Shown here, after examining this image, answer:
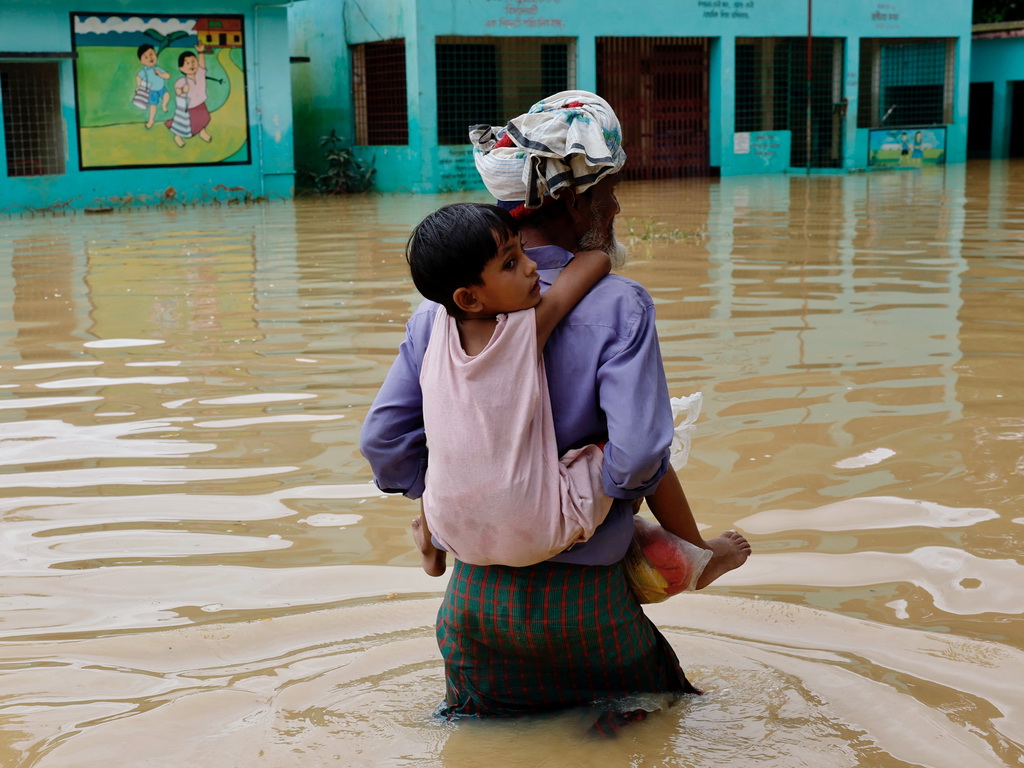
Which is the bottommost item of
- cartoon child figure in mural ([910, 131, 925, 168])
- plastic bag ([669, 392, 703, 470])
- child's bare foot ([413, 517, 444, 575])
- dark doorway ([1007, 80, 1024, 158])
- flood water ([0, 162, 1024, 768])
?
flood water ([0, 162, 1024, 768])

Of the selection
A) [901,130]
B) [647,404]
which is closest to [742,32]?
[901,130]

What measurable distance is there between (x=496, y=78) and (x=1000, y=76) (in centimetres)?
1184

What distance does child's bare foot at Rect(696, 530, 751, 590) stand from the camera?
2.39 meters

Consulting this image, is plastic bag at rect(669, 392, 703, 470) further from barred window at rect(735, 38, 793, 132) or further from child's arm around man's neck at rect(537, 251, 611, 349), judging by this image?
barred window at rect(735, 38, 793, 132)

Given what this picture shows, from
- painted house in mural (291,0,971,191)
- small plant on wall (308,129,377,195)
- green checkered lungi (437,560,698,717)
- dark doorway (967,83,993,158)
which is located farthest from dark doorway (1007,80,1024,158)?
green checkered lungi (437,560,698,717)

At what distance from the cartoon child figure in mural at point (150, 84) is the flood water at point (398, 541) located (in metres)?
10.9

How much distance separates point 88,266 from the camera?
34.8 ft

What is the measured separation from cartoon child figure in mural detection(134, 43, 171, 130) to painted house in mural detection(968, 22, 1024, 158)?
1724 cm

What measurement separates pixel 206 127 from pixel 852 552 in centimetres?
1704

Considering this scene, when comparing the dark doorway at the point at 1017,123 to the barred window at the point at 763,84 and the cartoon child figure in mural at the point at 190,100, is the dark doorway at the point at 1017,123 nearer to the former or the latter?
the barred window at the point at 763,84

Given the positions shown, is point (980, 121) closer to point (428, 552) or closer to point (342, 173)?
point (342, 173)

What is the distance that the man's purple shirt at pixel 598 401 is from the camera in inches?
81.0

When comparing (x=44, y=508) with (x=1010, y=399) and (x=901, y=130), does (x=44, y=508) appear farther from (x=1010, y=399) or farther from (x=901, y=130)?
(x=901, y=130)

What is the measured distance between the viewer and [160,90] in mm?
18281
